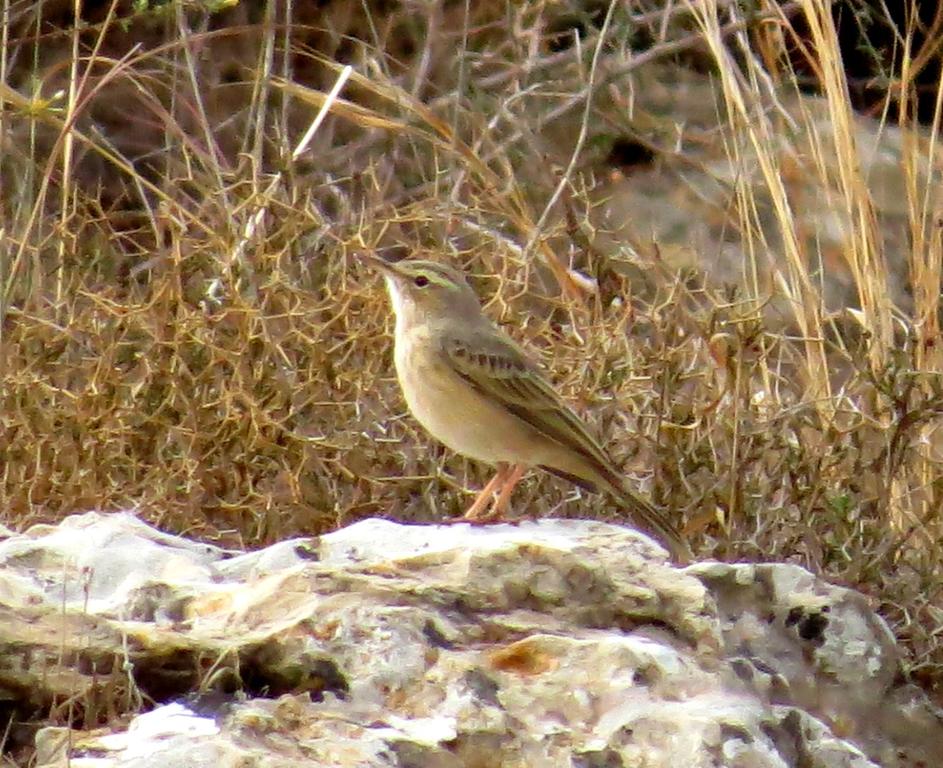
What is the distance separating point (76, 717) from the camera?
12.4 ft

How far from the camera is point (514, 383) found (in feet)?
19.1

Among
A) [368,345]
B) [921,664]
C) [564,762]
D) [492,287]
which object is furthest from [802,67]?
[564,762]

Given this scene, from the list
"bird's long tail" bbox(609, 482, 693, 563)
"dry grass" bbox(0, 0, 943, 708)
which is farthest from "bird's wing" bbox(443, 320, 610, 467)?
"dry grass" bbox(0, 0, 943, 708)

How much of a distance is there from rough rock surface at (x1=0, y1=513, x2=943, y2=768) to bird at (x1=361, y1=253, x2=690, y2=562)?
38.5 inches

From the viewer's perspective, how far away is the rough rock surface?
3.62 metres

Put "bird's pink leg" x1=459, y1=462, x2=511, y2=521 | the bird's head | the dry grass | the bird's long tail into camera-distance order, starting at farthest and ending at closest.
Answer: the bird's head → "bird's pink leg" x1=459, y1=462, x2=511, y2=521 → the dry grass → the bird's long tail

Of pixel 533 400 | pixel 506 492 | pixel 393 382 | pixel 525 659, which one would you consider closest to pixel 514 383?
pixel 533 400

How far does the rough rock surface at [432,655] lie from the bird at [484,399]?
0.98 meters

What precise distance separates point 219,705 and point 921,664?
225 cm

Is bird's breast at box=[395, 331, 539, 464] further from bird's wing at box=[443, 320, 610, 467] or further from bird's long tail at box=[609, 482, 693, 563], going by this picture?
bird's long tail at box=[609, 482, 693, 563]

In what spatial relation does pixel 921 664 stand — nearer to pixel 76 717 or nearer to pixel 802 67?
pixel 76 717

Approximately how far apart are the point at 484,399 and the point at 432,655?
2.07 metres

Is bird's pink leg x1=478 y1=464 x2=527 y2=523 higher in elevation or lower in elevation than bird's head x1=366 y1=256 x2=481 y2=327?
lower

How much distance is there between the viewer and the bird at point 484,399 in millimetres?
5602
